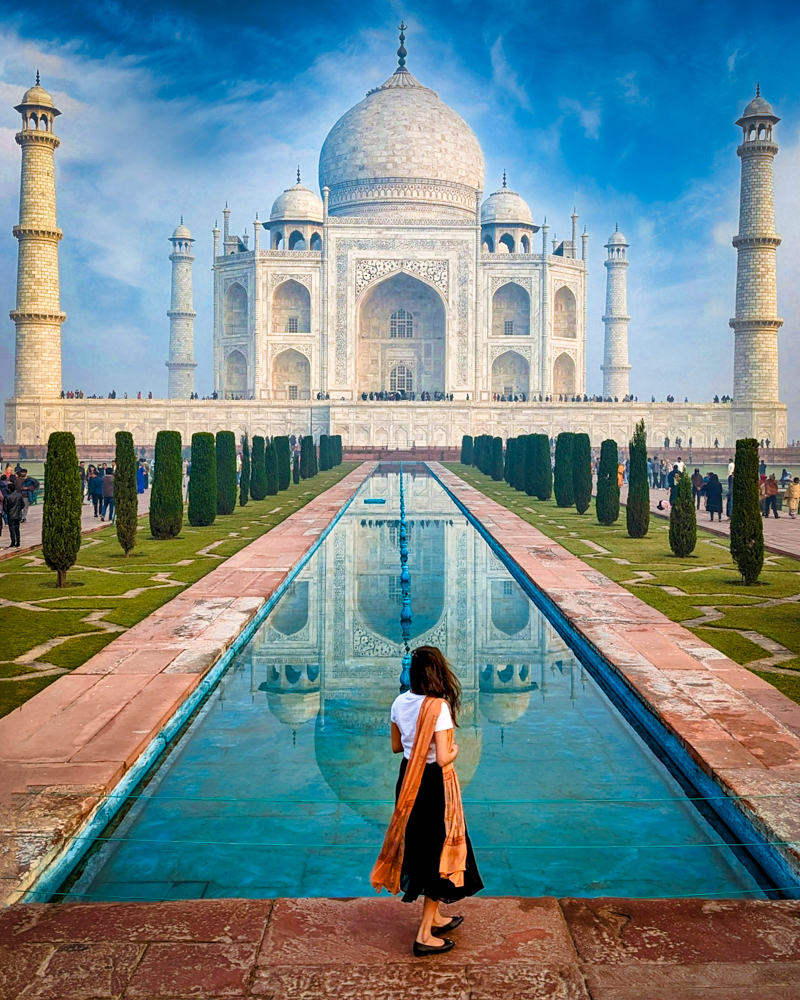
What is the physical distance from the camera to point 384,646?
5.54 metres

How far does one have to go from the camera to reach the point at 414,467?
25688 mm

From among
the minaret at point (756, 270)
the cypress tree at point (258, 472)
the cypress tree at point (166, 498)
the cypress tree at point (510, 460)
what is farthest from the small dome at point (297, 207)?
the cypress tree at point (166, 498)

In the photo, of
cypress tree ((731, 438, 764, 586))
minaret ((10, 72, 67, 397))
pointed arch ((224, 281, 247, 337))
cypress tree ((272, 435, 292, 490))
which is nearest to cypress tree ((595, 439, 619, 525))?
cypress tree ((731, 438, 764, 586))

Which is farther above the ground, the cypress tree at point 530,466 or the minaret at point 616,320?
the minaret at point 616,320

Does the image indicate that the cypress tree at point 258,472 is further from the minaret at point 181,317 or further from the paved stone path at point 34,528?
the minaret at point 181,317

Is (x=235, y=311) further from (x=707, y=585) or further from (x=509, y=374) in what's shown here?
(x=707, y=585)

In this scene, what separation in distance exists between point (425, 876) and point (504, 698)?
228 centimetres

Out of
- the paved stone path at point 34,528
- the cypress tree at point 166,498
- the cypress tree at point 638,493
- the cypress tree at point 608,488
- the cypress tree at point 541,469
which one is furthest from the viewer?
the cypress tree at point 541,469

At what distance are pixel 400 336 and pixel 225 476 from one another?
79.2 feet

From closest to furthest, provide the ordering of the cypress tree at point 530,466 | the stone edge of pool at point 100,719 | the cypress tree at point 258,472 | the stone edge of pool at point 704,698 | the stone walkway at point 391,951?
the stone walkway at point 391,951, the stone edge of pool at point 100,719, the stone edge of pool at point 704,698, the cypress tree at point 258,472, the cypress tree at point 530,466

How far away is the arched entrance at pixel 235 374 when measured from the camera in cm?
3594

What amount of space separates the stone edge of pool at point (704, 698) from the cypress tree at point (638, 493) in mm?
3126

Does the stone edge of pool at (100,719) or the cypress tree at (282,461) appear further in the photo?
the cypress tree at (282,461)

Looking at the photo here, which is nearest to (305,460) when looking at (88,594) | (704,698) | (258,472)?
(258,472)
